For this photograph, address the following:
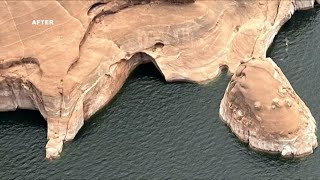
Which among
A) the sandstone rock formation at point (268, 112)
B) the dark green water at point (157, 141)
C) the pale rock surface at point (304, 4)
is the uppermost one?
the pale rock surface at point (304, 4)

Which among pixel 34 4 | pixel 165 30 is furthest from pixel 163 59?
pixel 34 4

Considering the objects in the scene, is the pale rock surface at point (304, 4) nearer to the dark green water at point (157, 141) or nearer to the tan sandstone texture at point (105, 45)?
the tan sandstone texture at point (105, 45)

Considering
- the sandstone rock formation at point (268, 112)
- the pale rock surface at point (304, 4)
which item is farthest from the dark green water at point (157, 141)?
the pale rock surface at point (304, 4)

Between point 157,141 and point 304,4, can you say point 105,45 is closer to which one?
point 157,141

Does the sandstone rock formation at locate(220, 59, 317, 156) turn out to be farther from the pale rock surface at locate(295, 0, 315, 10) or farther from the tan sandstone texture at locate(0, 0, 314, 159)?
the pale rock surface at locate(295, 0, 315, 10)

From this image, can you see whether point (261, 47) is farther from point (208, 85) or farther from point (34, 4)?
point (34, 4)
